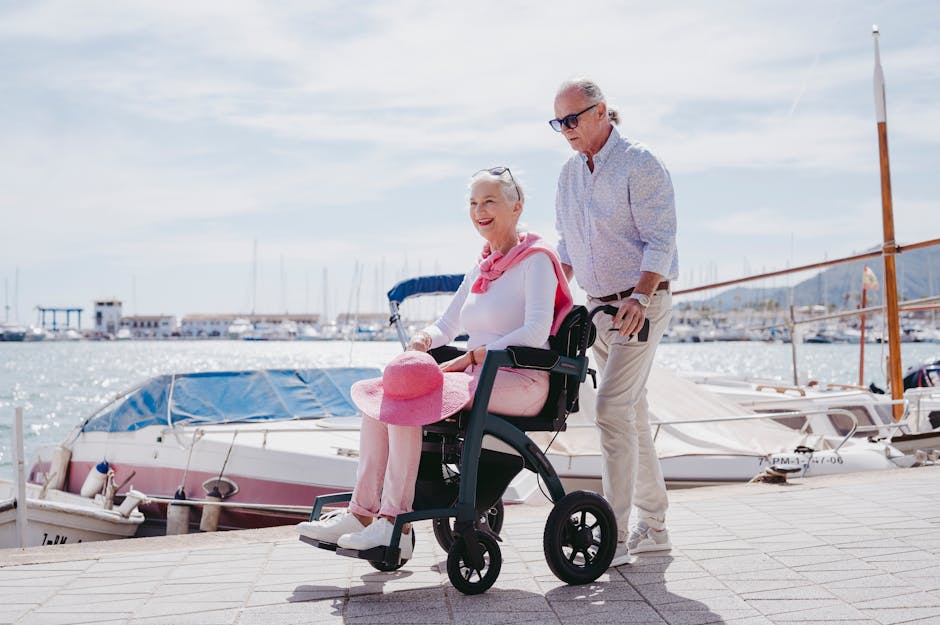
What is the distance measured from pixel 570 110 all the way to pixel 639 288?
0.79 meters

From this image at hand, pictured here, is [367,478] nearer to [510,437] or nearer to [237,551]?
[510,437]

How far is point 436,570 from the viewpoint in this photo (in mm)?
4184

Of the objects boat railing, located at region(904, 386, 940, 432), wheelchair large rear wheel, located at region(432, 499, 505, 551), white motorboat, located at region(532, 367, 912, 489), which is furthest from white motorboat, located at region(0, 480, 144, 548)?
boat railing, located at region(904, 386, 940, 432)

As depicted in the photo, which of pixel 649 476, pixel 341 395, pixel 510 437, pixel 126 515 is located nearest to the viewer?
pixel 510 437

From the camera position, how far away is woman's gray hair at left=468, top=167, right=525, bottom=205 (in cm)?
405

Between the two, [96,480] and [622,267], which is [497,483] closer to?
[622,267]

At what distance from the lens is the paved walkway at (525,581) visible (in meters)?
3.41

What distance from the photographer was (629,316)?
4.10 metres

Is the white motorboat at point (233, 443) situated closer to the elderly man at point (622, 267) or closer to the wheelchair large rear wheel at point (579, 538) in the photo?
the elderly man at point (622, 267)

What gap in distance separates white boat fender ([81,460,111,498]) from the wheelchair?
6944mm

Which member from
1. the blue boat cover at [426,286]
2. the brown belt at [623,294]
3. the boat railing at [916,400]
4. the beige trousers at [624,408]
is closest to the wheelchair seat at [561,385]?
the beige trousers at [624,408]

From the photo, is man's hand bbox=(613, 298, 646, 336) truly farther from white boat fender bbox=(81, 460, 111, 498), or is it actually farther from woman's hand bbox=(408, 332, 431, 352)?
white boat fender bbox=(81, 460, 111, 498)

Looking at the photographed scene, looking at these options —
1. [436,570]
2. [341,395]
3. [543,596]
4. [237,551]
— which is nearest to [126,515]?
[341,395]

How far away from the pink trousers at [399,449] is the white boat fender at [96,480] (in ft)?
23.8
